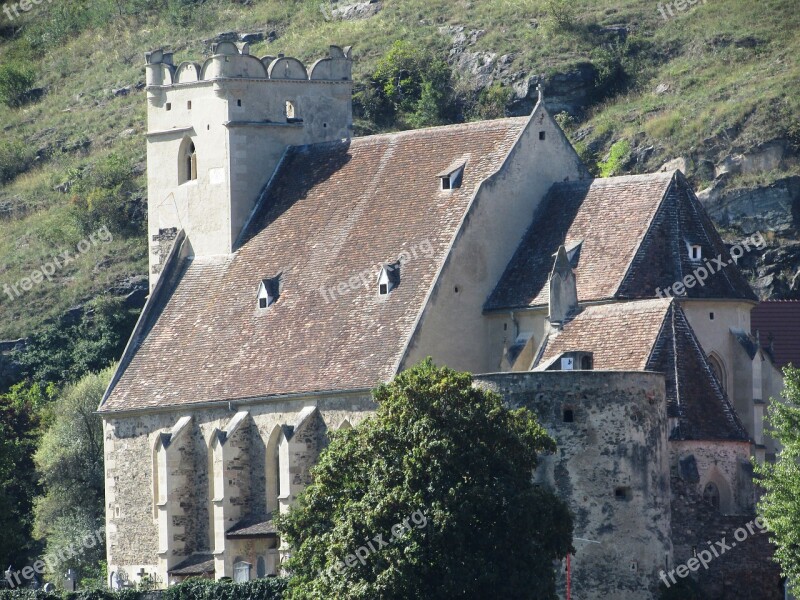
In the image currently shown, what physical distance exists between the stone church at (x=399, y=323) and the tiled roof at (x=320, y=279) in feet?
0.27

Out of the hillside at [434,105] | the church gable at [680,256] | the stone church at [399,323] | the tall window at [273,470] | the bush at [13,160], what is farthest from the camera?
the bush at [13,160]

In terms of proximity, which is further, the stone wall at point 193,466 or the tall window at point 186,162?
the tall window at point 186,162

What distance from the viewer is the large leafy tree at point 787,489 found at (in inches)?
2051

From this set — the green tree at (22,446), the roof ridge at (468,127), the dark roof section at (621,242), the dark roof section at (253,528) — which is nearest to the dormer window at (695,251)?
the dark roof section at (621,242)

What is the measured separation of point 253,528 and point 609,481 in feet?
46.7

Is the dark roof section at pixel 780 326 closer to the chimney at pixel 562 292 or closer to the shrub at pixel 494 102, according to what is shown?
the chimney at pixel 562 292

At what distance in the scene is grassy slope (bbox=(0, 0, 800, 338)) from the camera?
303 feet

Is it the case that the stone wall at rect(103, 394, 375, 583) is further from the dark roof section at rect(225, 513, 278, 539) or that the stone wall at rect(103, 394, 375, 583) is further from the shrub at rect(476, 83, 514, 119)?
Answer: the shrub at rect(476, 83, 514, 119)

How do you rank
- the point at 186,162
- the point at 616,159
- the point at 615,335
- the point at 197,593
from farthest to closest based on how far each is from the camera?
the point at 616,159 < the point at 186,162 < the point at 197,593 < the point at 615,335

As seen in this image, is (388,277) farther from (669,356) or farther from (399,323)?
(669,356)

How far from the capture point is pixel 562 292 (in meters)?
60.9

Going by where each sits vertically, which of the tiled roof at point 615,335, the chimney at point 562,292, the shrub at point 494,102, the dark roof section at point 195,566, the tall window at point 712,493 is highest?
the shrub at point 494,102

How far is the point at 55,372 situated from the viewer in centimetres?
9294

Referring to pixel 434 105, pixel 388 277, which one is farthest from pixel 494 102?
pixel 388 277
